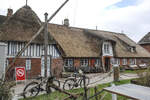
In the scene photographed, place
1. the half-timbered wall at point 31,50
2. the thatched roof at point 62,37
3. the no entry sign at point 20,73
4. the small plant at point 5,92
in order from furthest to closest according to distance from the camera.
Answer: the thatched roof at point 62,37
the half-timbered wall at point 31,50
the no entry sign at point 20,73
the small plant at point 5,92

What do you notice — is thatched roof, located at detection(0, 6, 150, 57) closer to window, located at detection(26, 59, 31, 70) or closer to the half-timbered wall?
the half-timbered wall

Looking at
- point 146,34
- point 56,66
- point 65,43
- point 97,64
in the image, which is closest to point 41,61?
point 56,66

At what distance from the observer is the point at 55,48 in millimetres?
12969

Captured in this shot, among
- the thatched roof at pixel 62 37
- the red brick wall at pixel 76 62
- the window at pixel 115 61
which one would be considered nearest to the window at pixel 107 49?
the thatched roof at pixel 62 37

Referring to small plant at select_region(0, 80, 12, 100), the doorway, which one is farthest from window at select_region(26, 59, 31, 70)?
the doorway

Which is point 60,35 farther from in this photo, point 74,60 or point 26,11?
point 26,11

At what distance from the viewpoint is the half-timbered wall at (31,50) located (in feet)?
34.8

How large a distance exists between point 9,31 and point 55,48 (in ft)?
15.0

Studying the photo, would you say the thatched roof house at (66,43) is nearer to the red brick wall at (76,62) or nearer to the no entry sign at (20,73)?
the red brick wall at (76,62)

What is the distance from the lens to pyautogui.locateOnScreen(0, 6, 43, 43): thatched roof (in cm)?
1074

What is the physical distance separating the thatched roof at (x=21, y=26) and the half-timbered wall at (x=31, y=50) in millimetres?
510

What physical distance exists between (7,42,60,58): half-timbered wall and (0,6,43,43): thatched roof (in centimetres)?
51

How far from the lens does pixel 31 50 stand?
1148cm

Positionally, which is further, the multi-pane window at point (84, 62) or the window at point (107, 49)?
the window at point (107, 49)
